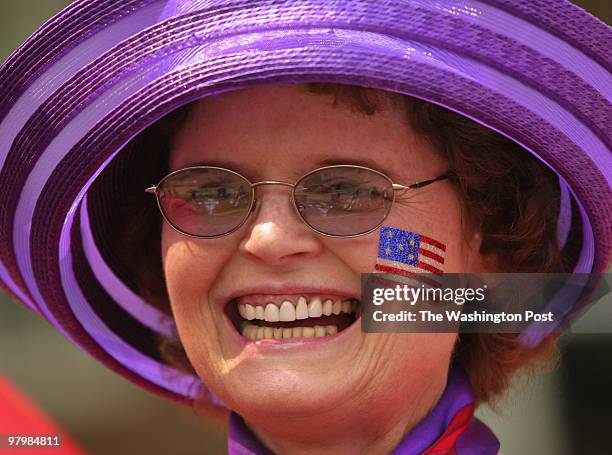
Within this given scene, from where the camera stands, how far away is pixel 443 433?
5.10ft

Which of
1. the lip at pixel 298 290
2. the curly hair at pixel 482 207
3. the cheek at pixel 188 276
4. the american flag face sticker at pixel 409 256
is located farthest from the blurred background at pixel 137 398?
the cheek at pixel 188 276

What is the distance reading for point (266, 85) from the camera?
1452 millimetres

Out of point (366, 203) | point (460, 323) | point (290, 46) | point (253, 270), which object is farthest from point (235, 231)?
point (460, 323)

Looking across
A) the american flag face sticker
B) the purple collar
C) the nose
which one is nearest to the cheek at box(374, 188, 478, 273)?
the american flag face sticker

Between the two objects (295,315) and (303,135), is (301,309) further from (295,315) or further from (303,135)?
(303,135)

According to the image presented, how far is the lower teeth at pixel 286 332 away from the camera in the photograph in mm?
1476

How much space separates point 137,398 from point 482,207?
109 centimetres

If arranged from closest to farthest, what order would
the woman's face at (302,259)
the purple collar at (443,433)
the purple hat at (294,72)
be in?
the purple hat at (294,72), the woman's face at (302,259), the purple collar at (443,433)

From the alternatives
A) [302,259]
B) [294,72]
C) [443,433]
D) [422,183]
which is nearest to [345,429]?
[443,433]

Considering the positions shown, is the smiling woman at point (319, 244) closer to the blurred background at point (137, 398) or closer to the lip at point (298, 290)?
the lip at point (298, 290)

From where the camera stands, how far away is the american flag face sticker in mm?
1438

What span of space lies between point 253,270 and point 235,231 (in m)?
0.06

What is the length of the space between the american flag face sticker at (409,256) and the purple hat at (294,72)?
0.21 m

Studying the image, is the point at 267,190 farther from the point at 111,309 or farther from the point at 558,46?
the point at 111,309
